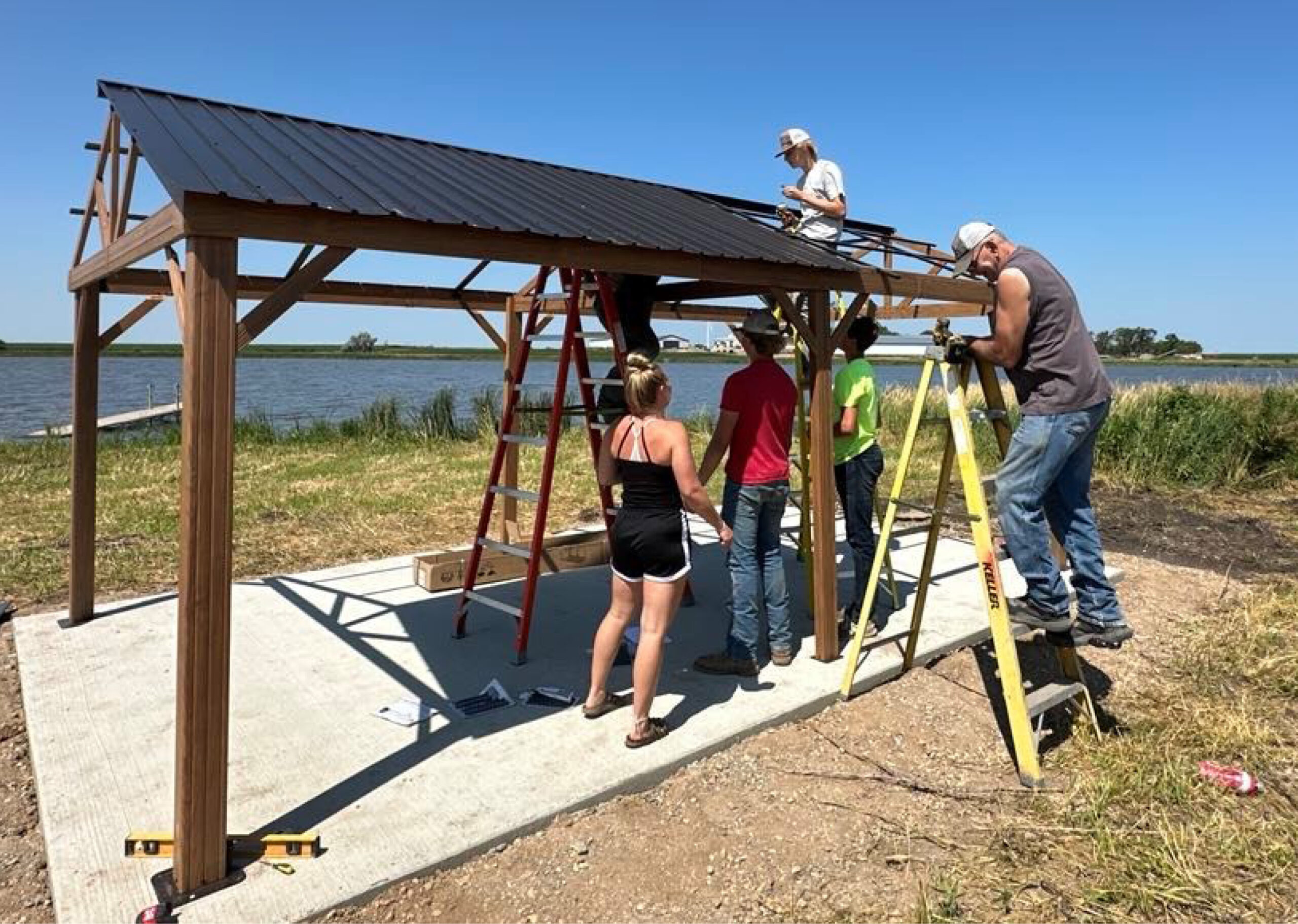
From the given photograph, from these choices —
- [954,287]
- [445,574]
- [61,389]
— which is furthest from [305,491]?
[61,389]

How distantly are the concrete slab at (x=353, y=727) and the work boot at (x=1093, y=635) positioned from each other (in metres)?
0.99

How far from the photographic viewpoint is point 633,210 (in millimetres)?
4617

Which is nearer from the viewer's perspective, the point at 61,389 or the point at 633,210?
the point at 633,210

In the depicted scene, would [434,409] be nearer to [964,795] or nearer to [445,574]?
[445,574]

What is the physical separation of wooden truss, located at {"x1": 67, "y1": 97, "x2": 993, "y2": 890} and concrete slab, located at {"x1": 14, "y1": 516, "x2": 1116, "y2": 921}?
13.0 inches

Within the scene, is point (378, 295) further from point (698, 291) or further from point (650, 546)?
point (650, 546)

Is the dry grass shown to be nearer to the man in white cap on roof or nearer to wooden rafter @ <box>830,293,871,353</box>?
wooden rafter @ <box>830,293,871,353</box>

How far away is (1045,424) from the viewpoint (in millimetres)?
3715

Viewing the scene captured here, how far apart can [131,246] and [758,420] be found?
9.73 feet

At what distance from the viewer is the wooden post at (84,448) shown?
498 centimetres

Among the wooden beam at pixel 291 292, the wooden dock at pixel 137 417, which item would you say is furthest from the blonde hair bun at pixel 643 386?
the wooden dock at pixel 137 417

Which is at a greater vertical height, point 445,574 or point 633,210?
point 633,210

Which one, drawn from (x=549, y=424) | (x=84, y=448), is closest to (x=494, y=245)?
(x=549, y=424)

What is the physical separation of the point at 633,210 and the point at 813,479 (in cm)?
177
